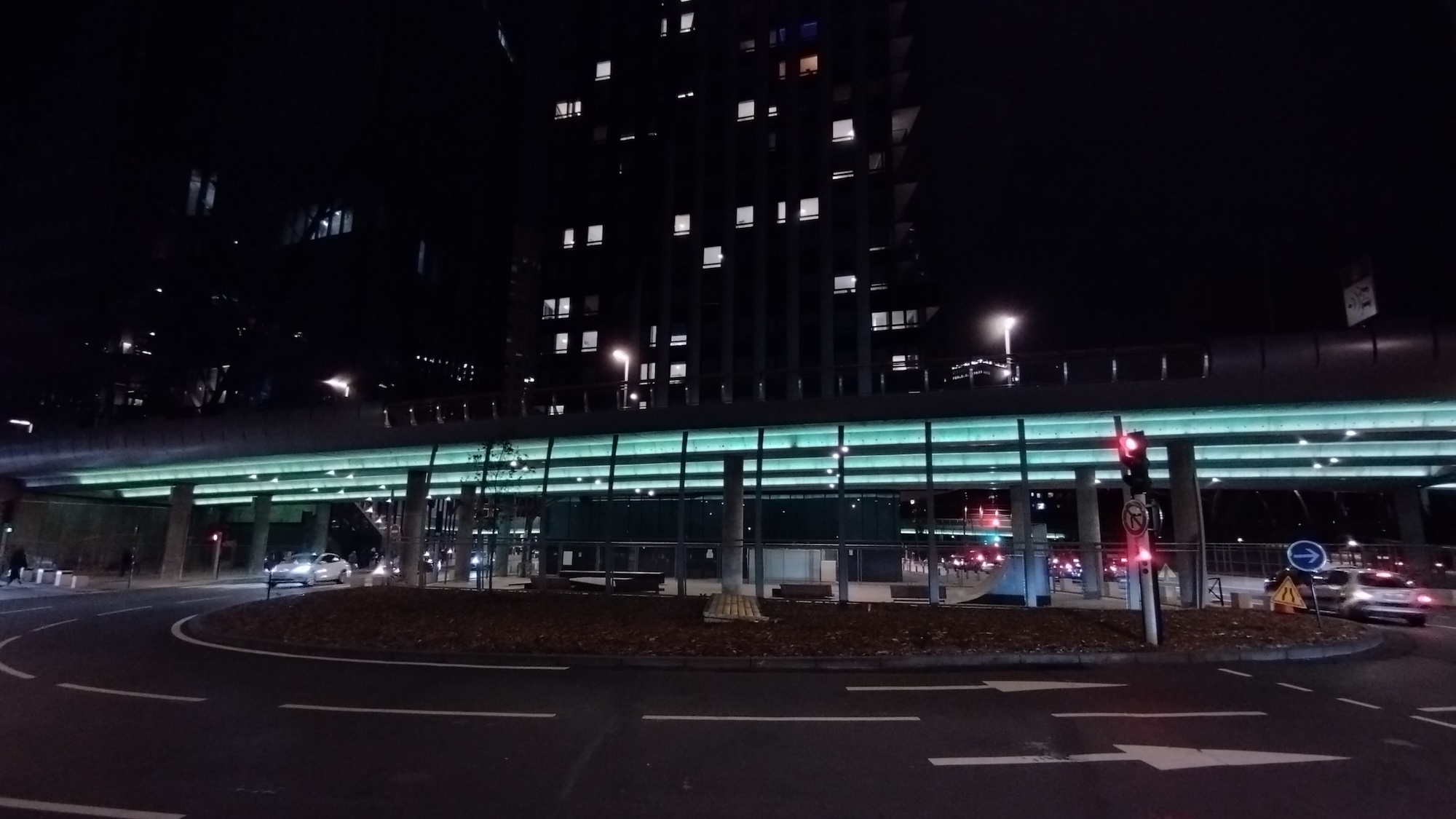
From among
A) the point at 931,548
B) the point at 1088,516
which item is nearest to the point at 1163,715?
the point at 931,548

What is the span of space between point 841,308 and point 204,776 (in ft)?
169

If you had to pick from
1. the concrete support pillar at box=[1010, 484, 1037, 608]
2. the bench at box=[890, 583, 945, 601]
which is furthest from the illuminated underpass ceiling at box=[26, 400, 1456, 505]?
the bench at box=[890, 583, 945, 601]

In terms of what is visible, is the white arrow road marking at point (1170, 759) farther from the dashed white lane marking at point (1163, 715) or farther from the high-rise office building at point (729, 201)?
the high-rise office building at point (729, 201)

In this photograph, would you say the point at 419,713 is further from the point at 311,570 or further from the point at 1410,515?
the point at 1410,515

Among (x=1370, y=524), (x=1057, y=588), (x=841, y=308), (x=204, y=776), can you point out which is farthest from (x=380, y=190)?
(x=1370, y=524)

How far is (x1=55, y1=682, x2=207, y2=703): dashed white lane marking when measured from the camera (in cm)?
894

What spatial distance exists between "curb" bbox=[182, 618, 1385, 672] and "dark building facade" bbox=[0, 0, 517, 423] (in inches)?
2604

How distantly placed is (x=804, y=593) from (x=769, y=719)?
13274 mm

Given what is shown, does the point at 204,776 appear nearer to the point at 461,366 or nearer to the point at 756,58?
the point at 756,58

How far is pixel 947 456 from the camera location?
80.7 ft

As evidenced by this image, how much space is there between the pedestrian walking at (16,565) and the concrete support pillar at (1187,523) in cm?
4309

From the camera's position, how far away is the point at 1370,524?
2288 inches

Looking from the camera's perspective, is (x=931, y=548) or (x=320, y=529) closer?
(x=931, y=548)

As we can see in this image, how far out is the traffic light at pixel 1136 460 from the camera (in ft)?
40.4
